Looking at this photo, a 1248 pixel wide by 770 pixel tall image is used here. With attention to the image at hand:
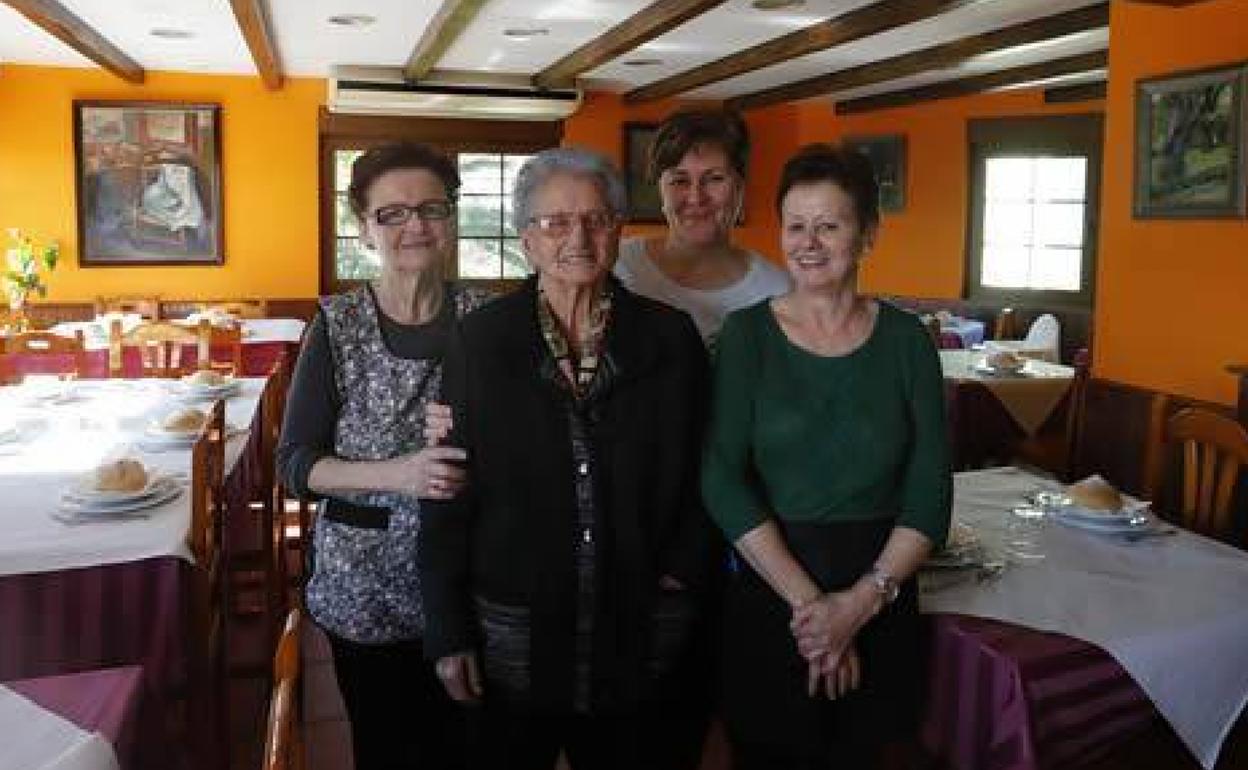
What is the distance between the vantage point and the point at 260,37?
5.28 meters

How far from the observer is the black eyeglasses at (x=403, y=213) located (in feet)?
5.47

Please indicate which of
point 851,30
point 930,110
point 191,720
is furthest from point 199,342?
point 930,110

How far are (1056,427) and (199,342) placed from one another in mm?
3814

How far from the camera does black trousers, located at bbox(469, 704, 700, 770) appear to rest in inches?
58.9

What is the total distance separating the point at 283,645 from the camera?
1.15 meters

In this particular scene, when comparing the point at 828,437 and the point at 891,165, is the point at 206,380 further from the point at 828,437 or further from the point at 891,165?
the point at 891,165

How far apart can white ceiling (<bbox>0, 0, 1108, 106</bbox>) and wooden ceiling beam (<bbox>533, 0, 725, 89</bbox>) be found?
0.06 meters

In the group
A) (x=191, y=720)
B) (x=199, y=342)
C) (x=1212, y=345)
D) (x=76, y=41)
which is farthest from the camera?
(x=76, y=41)

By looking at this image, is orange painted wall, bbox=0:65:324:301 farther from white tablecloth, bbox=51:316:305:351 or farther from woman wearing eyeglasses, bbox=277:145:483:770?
woman wearing eyeglasses, bbox=277:145:483:770

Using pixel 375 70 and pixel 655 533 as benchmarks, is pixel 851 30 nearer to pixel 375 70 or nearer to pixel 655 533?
pixel 375 70

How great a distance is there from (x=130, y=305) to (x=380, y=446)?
604cm

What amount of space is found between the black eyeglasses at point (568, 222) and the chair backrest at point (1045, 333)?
5.40 meters

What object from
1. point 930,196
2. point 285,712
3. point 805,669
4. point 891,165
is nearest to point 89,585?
point 285,712

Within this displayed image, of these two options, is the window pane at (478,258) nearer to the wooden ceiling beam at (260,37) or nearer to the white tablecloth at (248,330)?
the wooden ceiling beam at (260,37)
